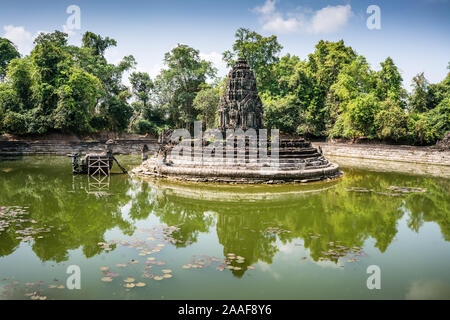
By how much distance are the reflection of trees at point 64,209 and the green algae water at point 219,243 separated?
0.03m

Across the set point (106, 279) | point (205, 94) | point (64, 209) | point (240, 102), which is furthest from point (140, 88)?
point (106, 279)

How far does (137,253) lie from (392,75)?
2988 cm

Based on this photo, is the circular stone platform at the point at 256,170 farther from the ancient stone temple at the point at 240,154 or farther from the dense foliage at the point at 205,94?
the dense foliage at the point at 205,94

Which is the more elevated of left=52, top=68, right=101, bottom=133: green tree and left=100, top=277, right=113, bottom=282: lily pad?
left=52, top=68, right=101, bottom=133: green tree

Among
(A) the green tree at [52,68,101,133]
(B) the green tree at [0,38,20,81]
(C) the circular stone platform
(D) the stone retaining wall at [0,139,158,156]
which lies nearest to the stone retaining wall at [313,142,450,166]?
(C) the circular stone platform

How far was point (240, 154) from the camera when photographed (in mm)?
13125

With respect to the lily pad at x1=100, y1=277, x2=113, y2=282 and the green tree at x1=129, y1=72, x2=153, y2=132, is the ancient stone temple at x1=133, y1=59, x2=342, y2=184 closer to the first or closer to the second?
the lily pad at x1=100, y1=277, x2=113, y2=282

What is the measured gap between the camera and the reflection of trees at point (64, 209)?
577cm

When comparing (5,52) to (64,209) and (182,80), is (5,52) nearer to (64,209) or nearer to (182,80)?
(182,80)

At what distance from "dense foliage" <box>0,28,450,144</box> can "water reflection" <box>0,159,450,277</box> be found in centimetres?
1301

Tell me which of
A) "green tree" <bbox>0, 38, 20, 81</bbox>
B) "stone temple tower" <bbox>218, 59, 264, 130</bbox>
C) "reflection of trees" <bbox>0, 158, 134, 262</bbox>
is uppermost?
"green tree" <bbox>0, 38, 20, 81</bbox>

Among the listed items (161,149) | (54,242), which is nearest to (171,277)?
(54,242)

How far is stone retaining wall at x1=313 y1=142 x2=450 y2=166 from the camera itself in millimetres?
19453

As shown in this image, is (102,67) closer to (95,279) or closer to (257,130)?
(257,130)
